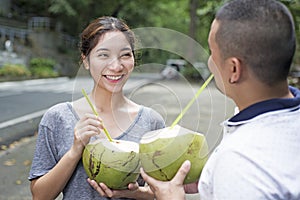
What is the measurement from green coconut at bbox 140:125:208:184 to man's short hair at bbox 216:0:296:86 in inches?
10.0

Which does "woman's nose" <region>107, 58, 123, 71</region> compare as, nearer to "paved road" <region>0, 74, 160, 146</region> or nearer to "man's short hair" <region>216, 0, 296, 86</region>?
"man's short hair" <region>216, 0, 296, 86</region>

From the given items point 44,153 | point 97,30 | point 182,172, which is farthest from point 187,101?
point 44,153

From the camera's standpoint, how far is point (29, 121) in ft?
28.3

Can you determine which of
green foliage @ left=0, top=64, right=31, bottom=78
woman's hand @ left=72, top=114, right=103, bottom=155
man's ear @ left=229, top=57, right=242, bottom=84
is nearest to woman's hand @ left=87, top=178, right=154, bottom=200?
woman's hand @ left=72, top=114, right=103, bottom=155

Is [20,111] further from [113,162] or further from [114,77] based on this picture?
[113,162]

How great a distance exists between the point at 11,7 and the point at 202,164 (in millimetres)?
28984

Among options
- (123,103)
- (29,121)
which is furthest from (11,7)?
(123,103)

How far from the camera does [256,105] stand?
1.03 m

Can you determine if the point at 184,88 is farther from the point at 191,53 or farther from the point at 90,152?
the point at 90,152

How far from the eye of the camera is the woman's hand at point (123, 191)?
50.9 inches

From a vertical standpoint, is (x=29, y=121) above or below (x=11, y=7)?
above

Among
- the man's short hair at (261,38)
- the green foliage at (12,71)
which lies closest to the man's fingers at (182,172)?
the man's short hair at (261,38)

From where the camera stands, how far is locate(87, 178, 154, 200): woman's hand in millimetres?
1294

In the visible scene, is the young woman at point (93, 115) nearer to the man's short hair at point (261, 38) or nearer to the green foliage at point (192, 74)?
the green foliage at point (192, 74)
